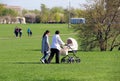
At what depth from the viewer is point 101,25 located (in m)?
36.2

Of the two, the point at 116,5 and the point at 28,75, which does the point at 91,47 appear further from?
the point at 28,75

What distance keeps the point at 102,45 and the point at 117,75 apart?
20.9m

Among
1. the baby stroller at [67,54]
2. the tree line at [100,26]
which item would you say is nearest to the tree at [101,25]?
the tree line at [100,26]

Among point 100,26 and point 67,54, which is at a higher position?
point 67,54

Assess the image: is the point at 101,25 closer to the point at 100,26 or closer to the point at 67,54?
the point at 100,26

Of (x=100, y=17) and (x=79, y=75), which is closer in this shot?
(x=79, y=75)

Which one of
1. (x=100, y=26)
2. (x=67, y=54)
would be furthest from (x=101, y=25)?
(x=67, y=54)

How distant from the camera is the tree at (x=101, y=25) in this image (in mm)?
36188

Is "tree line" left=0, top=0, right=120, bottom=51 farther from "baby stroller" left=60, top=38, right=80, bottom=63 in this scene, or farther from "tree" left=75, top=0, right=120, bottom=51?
"baby stroller" left=60, top=38, right=80, bottom=63

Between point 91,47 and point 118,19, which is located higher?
point 118,19

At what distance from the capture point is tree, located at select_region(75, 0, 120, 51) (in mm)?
36188

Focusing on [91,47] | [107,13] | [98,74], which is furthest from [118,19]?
[98,74]

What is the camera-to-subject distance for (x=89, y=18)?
36.7m

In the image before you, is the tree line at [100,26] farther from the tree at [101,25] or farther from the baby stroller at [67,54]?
the baby stroller at [67,54]
